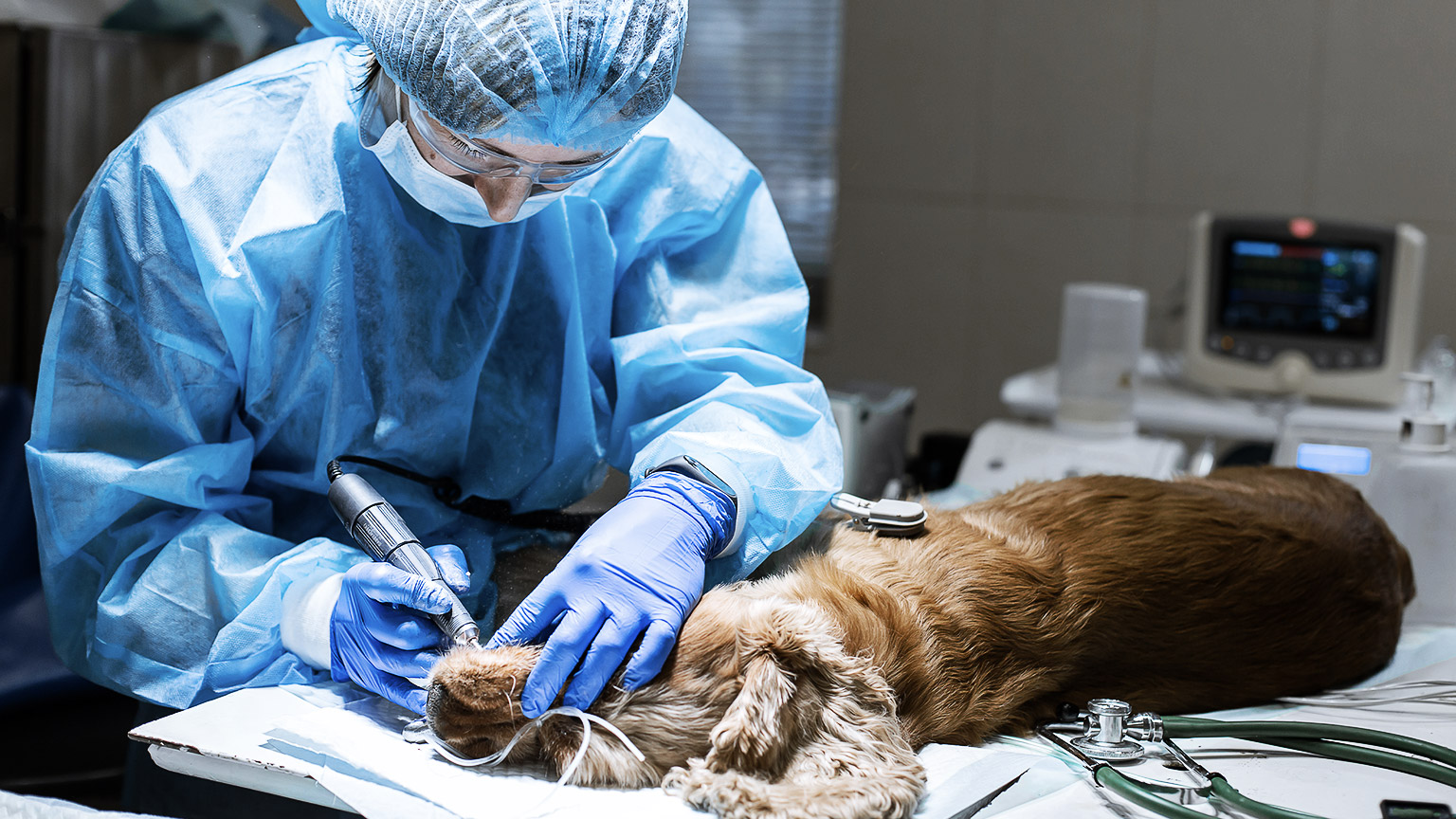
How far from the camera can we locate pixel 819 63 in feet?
14.0

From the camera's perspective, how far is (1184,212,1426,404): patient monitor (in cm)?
270

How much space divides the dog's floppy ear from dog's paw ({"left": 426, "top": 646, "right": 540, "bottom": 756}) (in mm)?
140

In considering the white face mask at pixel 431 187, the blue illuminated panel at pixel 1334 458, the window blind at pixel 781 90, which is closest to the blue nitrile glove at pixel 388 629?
the white face mask at pixel 431 187

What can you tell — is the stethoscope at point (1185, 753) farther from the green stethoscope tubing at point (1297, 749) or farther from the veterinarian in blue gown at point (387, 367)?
the veterinarian in blue gown at point (387, 367)

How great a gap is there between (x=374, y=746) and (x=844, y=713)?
0.38 meters

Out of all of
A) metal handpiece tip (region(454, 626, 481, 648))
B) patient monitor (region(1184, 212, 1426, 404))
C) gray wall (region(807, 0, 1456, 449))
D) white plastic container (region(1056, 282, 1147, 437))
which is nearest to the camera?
metal handpiece tip (region(454, 626, 481, 648))

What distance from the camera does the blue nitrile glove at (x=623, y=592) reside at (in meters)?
0.95

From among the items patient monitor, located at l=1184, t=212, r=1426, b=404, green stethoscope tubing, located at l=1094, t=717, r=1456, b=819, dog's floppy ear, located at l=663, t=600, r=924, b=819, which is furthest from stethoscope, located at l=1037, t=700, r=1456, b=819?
patient monitor, located at l=1184, t=212, r=1426, b=404

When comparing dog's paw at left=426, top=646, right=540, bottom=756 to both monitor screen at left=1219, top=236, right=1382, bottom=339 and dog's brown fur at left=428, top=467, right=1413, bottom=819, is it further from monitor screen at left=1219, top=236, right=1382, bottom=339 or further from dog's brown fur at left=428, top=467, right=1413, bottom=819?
monitor screen at left=1219, top=236, right=1382, bottom=339

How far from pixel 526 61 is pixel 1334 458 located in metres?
1.23

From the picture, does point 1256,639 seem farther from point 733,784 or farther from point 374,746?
point 374,746

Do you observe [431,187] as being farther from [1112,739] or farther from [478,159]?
[1112,739]

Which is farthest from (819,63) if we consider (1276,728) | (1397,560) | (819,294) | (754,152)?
(1276,728)

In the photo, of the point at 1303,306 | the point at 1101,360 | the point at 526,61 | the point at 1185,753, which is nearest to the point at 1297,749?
the point at 1185,753
